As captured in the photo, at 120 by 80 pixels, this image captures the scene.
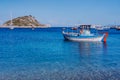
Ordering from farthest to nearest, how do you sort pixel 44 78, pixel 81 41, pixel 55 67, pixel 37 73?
1. pixel 81 41
2. pixel 55 67
3. pixel 37 73
4. pixel 44 78

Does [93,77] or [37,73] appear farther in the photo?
[37,73]

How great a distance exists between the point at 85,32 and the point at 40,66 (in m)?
36.5

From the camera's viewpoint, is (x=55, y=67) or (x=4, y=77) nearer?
(x=4, y=77)

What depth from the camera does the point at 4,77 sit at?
20.2 meters

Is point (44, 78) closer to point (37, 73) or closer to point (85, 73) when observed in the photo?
point (37, 73)

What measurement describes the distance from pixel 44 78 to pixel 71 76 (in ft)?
7.22

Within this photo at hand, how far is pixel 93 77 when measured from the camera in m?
20.2

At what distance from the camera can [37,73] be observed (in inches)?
856

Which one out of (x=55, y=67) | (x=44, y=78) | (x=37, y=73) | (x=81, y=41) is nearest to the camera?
(x=44, y=78)

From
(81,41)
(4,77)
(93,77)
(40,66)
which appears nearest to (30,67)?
(40,66)

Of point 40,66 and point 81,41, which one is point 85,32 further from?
point 40,66

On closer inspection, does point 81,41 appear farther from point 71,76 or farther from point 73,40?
point 71,76

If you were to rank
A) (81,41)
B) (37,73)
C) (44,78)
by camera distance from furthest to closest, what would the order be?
1. (81,41)
2. (37,73)
3. (44,78)

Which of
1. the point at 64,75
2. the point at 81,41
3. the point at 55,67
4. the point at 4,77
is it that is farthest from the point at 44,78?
the point at 81,41
